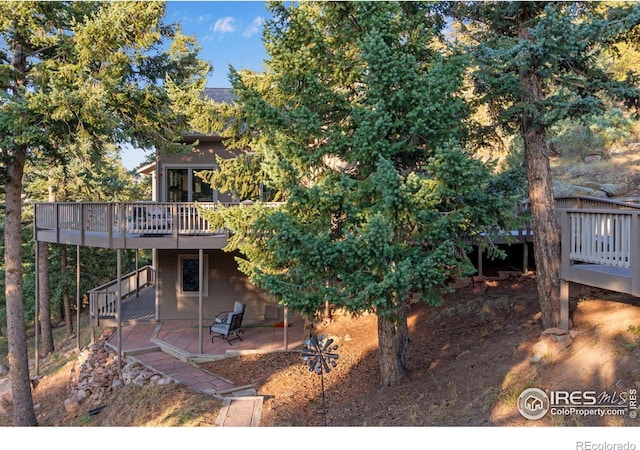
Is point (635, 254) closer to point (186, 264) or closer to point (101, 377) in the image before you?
point (101, 377)

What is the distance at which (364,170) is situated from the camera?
7.70 m

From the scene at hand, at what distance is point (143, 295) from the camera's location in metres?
16.7

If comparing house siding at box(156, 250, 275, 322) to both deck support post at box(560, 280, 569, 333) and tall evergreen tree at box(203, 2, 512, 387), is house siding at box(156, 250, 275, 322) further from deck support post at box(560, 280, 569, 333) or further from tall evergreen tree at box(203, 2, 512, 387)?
deck support post at box(560, 280, 569, 333)

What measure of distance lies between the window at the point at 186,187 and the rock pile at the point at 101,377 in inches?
194

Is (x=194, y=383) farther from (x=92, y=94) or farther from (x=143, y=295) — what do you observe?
(x=143, y=295)

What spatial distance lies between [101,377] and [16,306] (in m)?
2.48

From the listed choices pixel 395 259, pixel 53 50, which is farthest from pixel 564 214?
pixel 53 50

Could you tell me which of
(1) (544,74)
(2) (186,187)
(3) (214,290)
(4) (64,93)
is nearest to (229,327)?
(3) (214,290)

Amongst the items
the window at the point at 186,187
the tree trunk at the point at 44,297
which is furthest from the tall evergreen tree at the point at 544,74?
the tree trunk at the point at 44,297

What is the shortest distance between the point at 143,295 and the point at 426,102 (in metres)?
13.6

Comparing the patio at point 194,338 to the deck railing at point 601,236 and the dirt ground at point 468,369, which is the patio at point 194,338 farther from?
the deck railing at point 601,236

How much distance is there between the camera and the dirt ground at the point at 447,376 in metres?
6.31

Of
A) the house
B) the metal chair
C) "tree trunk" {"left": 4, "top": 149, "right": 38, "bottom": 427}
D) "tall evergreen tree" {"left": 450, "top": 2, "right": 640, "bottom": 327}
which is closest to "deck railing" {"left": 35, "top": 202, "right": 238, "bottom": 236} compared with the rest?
the house

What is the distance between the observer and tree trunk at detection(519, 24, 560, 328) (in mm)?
8031
